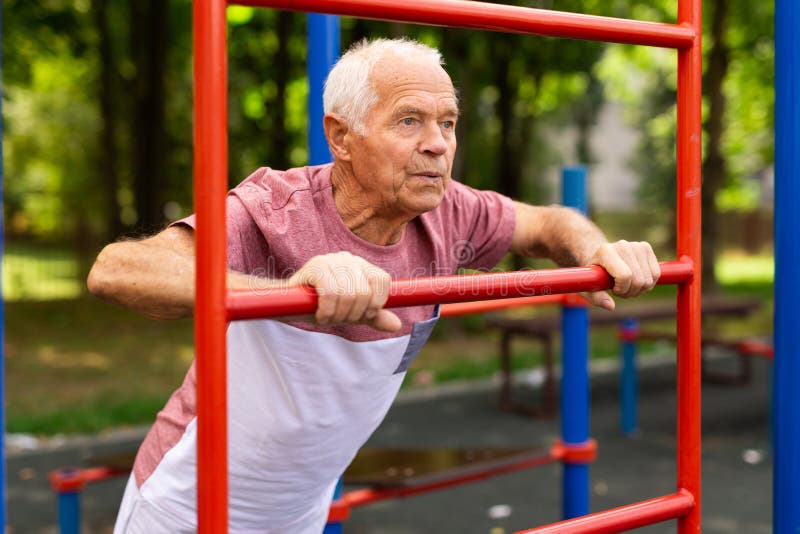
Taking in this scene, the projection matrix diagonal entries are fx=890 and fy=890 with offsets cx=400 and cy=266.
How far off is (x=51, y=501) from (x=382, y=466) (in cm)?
218

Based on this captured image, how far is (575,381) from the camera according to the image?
3.52 m

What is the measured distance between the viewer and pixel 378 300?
1.27 metres

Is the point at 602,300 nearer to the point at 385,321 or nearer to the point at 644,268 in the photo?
the point at 644,268

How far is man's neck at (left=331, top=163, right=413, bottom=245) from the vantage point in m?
1.75

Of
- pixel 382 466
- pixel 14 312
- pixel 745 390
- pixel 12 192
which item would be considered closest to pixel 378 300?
pixel 382 466

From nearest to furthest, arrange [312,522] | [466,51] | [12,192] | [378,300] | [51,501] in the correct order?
[378,300], [312,522], [51,501], [466,51], [12,192]

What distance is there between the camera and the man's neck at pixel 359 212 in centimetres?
175

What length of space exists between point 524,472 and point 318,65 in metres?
3.41

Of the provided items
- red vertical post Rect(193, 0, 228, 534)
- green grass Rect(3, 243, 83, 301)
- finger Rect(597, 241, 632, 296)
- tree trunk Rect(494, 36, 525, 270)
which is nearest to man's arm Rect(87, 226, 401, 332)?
red vertical post Rect(193, 0, 228, 534)

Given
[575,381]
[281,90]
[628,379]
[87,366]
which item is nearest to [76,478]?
[575,381]

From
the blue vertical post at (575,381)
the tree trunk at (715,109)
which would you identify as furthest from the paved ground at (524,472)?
the tree trunk at (715,109)

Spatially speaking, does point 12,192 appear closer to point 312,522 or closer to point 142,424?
point 142,424

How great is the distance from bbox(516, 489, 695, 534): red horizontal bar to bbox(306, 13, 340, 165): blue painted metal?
143 cm

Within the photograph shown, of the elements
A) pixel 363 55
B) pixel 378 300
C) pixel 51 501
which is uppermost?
pixel 363 55
